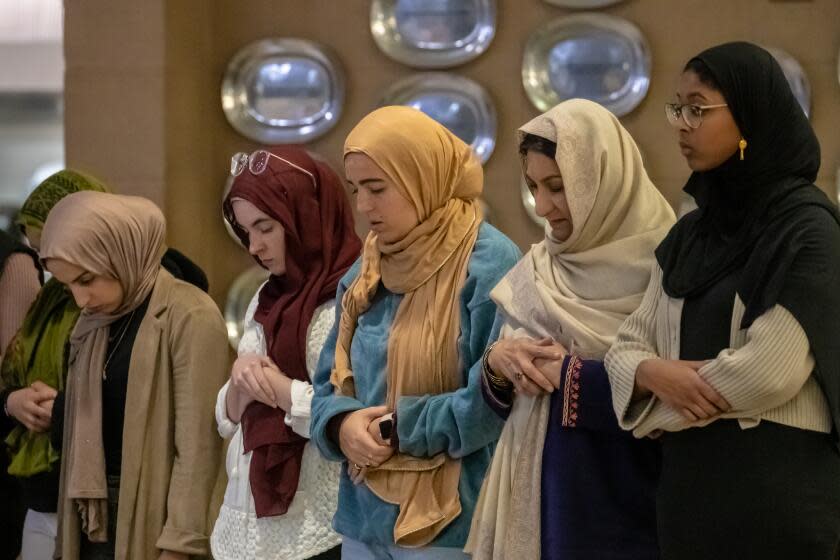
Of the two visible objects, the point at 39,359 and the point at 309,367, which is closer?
the point at 309,367

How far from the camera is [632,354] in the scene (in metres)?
1.94

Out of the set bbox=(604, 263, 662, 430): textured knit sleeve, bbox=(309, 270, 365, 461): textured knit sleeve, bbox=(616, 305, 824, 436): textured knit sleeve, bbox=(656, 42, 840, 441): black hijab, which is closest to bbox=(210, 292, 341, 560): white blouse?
bbox=(309, 270, 365, 461): textured knit sleeve

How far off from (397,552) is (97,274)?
1.09 metres

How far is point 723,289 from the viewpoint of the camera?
1.85 m

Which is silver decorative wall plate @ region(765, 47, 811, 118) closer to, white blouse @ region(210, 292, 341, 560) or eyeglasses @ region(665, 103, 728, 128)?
white blouse @ region(210, 292, 341, 560)

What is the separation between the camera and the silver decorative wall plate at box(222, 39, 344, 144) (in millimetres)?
4449

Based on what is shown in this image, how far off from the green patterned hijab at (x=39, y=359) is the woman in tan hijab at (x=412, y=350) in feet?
3.42

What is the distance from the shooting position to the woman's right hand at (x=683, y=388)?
180cm

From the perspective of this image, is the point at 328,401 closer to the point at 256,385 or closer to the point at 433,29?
the point at 256,385

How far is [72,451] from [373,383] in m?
0.94

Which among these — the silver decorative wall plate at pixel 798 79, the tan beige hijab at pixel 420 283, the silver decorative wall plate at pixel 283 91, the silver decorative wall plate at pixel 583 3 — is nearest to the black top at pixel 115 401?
the tan beige hijab at pixel 420 283

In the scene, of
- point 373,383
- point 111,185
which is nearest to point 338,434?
point 373,383

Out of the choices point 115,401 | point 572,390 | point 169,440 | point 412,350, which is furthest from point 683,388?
point 115,401

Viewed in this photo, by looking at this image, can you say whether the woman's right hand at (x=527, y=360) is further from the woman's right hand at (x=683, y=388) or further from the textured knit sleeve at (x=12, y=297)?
the textured knit sleeve at (x=12, y=297)
